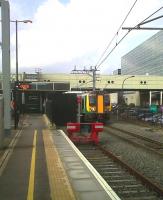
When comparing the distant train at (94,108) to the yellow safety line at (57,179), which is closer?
the yellow safety line at (57,179)

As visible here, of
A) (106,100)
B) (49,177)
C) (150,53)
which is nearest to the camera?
(49,177)

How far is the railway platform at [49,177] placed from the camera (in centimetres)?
1071

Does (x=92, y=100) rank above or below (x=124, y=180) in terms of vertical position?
above

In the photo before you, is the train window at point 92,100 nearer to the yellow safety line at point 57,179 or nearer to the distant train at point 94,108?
the distant train at point 94,108

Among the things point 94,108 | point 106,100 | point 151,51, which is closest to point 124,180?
point 94,108

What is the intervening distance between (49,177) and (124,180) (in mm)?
2575

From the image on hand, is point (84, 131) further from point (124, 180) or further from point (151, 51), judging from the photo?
point (151, 51)

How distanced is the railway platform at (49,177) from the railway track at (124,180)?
27.3 inches

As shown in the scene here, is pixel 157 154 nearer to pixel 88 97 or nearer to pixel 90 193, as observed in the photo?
pixel 90 193

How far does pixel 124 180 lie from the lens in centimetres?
1462

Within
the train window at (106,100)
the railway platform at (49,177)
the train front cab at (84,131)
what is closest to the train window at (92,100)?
the train window at (106,100)

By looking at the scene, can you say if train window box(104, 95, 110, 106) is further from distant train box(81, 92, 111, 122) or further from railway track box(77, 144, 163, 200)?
railway track box(77, 144, 163, 200)

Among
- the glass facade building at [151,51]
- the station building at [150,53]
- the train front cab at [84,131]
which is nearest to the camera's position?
the train front cab at [84,131]

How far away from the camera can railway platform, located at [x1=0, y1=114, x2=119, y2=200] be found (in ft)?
35.1
